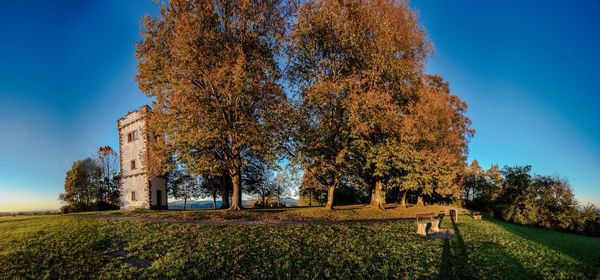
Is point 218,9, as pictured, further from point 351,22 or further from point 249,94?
point 351,22

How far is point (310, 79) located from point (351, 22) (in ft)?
18.4

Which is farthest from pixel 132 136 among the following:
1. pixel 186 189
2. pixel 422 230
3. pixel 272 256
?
pixel 422 230

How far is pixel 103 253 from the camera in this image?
1073 cm

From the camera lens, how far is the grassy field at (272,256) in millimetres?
8750

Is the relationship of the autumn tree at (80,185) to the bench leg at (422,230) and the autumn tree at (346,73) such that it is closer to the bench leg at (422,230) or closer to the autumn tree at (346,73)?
the autumn tree at (346,73)

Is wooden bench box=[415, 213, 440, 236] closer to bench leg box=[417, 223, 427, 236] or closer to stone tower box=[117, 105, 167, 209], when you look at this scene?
bench leg box=[417, 223, 427, 236]

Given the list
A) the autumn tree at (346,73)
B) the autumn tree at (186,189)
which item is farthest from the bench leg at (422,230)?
the autumn tree at (186,189)

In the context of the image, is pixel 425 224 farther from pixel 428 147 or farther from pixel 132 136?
pixel 132 136

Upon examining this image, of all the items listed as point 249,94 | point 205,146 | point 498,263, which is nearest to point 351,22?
point 249,94

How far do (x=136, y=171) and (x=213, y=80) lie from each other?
20407mm

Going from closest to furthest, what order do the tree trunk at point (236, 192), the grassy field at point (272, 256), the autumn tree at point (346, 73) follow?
the grassy field at point (272, 256) < the autumn tree at point (346, 73) < the tree trunk at point (236, 192)

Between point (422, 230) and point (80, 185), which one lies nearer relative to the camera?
point (422, 230)

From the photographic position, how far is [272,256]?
10.1 metres

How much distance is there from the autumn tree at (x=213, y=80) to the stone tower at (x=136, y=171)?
11.2m
